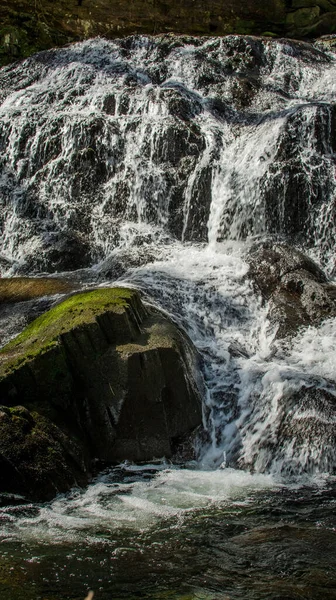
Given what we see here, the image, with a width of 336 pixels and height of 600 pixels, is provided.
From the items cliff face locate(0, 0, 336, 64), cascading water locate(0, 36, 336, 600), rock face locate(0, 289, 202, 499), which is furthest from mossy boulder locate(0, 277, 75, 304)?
cliff face locate(0, 0, 336, 64)

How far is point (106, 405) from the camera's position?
5668mm

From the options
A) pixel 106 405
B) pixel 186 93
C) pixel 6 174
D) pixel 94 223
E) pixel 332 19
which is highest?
pixel 332 19

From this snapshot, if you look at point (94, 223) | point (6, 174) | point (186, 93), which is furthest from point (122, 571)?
point (186, 93)

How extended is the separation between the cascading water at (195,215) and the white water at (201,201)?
0.09 ft

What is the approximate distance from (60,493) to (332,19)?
15644 mm

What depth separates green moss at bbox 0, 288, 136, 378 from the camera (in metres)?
5.65

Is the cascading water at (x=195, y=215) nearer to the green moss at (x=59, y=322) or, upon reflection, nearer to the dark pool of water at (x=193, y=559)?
the dark pool of water at (x=193, y=559)

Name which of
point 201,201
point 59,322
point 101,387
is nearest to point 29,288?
point 59,322

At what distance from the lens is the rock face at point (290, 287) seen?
25.8 ft

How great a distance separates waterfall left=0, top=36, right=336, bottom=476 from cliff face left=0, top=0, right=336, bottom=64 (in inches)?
41.7

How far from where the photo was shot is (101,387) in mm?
5688

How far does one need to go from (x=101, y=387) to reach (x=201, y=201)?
19.8 feet

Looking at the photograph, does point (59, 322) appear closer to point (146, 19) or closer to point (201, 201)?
point (201, 201)

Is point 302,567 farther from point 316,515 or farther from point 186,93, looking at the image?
point 186,93
